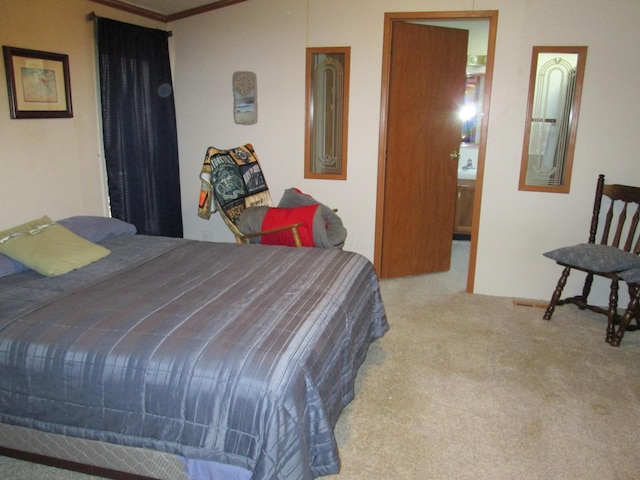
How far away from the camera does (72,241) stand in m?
2.81

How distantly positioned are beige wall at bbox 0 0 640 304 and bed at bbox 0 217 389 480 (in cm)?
147

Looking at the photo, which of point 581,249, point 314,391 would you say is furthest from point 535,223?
point 314,391

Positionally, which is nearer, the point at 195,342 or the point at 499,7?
the point at 195,342

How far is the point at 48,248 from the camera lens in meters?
2.66

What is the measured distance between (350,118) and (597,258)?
6.89 feet

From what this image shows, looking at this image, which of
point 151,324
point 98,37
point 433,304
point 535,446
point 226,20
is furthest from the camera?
point 226,20

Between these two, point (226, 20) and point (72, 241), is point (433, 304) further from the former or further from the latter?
point (226, 20)

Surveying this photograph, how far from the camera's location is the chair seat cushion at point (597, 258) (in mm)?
3279

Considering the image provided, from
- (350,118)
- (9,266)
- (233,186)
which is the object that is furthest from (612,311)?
(9,266)

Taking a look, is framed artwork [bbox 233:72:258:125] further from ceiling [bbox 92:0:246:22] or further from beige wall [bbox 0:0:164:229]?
beige wall [bbox 0:0:164:229]

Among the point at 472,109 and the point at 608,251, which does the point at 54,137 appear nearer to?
Answer: the point at 608,251

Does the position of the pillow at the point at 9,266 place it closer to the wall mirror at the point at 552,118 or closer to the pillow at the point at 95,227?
the pillow at the point at 95,227

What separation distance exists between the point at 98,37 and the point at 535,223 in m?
3.45

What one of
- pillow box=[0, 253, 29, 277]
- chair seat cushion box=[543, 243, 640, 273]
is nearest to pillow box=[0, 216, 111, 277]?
pillow box=[0, 253, 29, 277]
